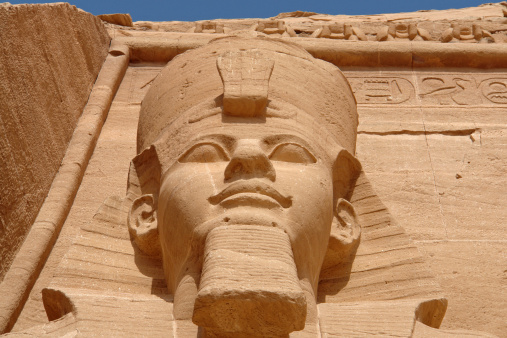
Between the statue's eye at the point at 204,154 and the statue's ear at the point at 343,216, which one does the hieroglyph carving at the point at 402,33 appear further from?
the statue's eye at the point at 204,154

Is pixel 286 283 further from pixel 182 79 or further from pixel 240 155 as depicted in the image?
pixel 182 79

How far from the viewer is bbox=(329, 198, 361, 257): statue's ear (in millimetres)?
3447

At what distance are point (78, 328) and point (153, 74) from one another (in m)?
3.32

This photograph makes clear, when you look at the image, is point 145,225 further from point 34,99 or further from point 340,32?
point 340,32

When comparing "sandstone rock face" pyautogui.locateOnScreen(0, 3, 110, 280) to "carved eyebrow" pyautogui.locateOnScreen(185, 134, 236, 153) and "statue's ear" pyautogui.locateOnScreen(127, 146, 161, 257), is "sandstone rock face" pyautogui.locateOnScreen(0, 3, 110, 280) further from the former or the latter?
"carved eyebrow" pyautogui.locateOnScreen(185, 134, 236, 153)

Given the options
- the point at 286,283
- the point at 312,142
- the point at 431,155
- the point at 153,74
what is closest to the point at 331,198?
the point at 312,142

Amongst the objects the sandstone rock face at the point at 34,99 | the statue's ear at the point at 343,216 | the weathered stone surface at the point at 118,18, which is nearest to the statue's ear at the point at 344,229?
the statue's ear at the point at 343,216

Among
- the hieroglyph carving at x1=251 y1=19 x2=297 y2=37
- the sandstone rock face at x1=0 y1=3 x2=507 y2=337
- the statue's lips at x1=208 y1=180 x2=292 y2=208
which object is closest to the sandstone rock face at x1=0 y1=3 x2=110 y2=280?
the sandstone rock face at x1=0 y1=3 x2=507 y2=337

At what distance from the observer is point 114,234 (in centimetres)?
356

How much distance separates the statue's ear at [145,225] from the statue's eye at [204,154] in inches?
11.9

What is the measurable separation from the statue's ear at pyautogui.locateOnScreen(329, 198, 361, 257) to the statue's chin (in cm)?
70

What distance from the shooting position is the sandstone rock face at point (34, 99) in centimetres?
394

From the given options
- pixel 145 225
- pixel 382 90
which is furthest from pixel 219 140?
pixel 382 90

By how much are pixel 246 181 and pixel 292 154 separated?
39cm
